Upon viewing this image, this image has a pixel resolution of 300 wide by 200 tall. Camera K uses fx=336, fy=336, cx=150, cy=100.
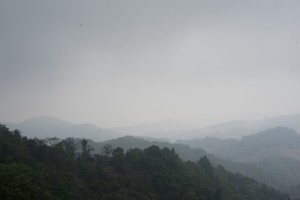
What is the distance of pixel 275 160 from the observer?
16875 cm

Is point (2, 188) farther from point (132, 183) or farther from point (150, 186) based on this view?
point (150, 186)

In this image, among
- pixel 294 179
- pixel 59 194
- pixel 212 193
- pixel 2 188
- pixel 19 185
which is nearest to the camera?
pixel 2 188

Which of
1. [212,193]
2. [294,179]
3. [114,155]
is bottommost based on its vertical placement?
[294,179]

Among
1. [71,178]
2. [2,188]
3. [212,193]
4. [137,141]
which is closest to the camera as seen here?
[2,188]

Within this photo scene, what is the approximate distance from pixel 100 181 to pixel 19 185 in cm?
1974

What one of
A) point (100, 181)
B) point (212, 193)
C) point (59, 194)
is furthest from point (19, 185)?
point (212, 193)

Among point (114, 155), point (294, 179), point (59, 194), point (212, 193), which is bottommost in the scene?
point (294, 179)

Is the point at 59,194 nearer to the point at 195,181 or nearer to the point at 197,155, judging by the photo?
the point at 195,181

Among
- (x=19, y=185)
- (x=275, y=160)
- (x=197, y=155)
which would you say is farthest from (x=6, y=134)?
(x=275, y=160)

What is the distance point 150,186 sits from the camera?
150ft

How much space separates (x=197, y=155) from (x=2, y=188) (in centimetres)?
12582

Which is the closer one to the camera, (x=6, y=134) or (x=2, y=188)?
(x=2, y=188)

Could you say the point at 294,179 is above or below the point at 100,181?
below

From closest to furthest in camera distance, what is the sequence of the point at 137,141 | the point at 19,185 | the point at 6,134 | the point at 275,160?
the point at 19,185 → the point at 6,134 → the point at 137,141 → the point at 275,160
